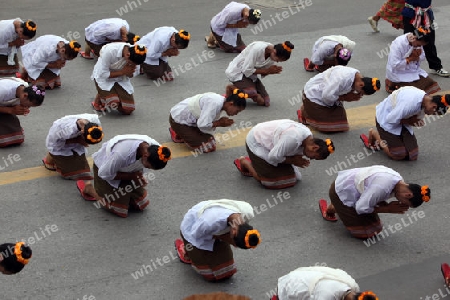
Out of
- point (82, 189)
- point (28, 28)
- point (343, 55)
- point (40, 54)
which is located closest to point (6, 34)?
point (28, 28)

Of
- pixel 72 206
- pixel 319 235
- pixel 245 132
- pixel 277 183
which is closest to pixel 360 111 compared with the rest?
pixel 245 132

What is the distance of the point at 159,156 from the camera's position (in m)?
7.96

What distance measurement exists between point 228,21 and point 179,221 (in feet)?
18.1

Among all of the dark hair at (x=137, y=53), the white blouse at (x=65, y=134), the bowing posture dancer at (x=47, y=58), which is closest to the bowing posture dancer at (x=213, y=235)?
the white blouse at (x=65, y=134)

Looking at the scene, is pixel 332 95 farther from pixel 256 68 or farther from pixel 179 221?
pixel 179 221

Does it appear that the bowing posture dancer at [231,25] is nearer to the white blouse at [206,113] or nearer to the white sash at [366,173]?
the white blouse at [206,113]

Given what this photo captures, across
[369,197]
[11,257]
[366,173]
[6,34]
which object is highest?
[11,257]

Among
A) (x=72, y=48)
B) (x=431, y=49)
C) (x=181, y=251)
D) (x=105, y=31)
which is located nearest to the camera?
(x=181, y=251)

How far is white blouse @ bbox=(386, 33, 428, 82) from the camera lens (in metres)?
11.4

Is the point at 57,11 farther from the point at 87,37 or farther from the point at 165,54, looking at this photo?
the point at 165,54

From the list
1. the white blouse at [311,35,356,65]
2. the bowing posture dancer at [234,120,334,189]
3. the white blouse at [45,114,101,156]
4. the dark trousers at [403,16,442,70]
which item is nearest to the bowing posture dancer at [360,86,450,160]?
the bowing posture dancer at [234,120,334,189]

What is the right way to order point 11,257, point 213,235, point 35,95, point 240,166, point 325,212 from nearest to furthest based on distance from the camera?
point 11,257
point 213,235
point 325,212
point 35,95
point 240,166

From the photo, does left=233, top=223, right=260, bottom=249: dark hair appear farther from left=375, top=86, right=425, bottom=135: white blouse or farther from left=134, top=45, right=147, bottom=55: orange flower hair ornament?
left=134, top=45, right=147, bottom=55: orange flower hair ornament

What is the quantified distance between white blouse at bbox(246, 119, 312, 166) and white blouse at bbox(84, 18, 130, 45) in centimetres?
390
